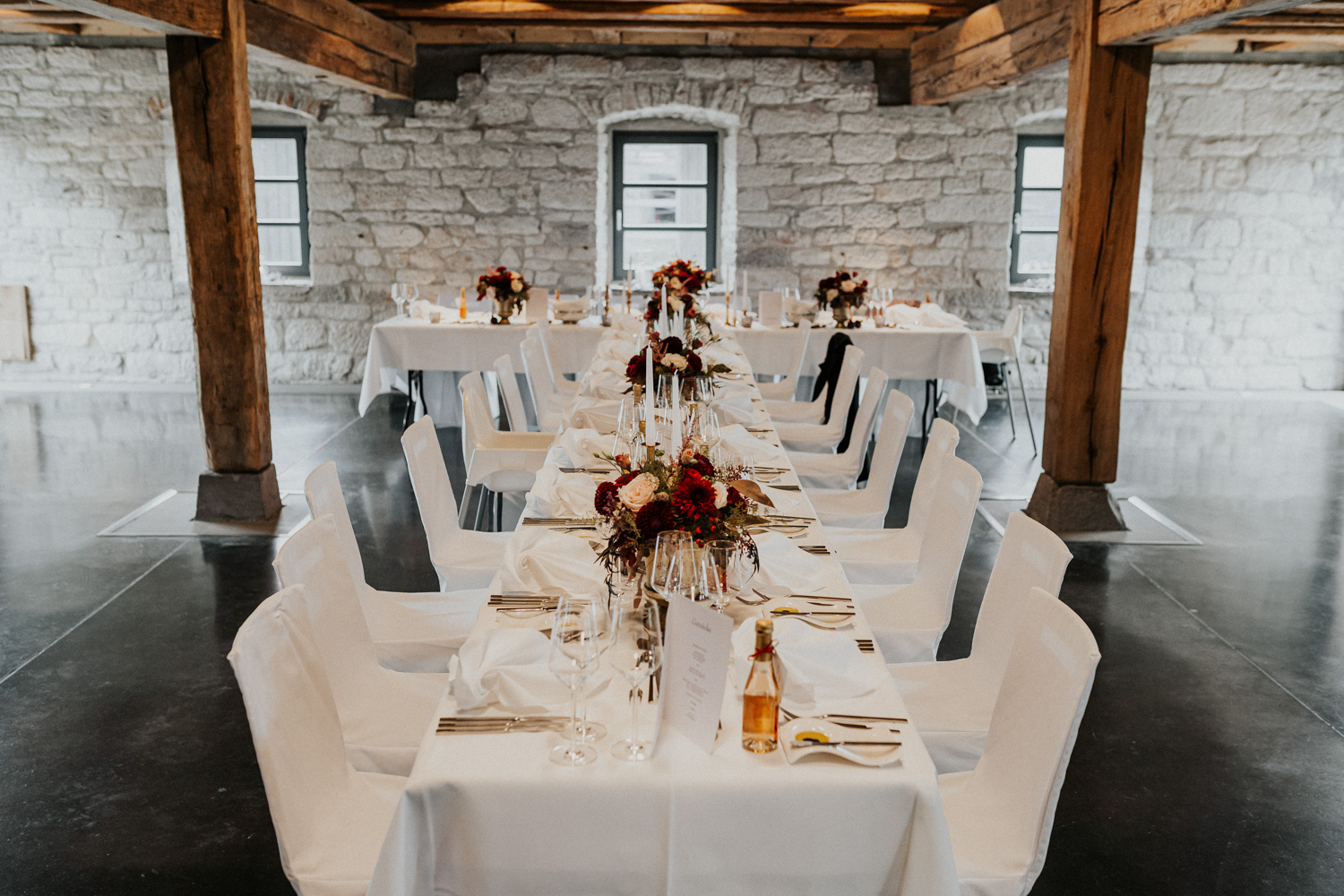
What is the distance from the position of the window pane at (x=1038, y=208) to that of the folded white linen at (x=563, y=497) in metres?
7.76

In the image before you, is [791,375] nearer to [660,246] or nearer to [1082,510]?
[1082,510]

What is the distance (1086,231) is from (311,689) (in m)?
4.33

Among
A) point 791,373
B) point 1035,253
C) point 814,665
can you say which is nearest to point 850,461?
point 791,373

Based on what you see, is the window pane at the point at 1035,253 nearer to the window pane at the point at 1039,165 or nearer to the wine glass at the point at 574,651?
the window pane at the point at 1039,165

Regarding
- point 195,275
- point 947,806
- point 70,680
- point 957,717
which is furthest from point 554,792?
point 195,275

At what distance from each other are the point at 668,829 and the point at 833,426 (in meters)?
3.80

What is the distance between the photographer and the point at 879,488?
14.1 feet

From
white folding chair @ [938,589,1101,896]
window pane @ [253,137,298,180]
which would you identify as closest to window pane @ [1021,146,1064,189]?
window pane @ [253,137,298,180]

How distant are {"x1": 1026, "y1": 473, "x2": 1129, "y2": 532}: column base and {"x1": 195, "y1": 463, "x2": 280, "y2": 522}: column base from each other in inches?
155

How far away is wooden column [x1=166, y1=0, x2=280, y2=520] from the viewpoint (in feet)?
17.2

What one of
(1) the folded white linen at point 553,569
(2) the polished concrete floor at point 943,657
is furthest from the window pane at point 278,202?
(1) the folded white linen at point 553,569

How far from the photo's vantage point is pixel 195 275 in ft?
17.7

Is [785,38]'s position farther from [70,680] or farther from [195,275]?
[70,680]

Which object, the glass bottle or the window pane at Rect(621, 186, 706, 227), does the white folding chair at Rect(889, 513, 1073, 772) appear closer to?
the glass bottle
